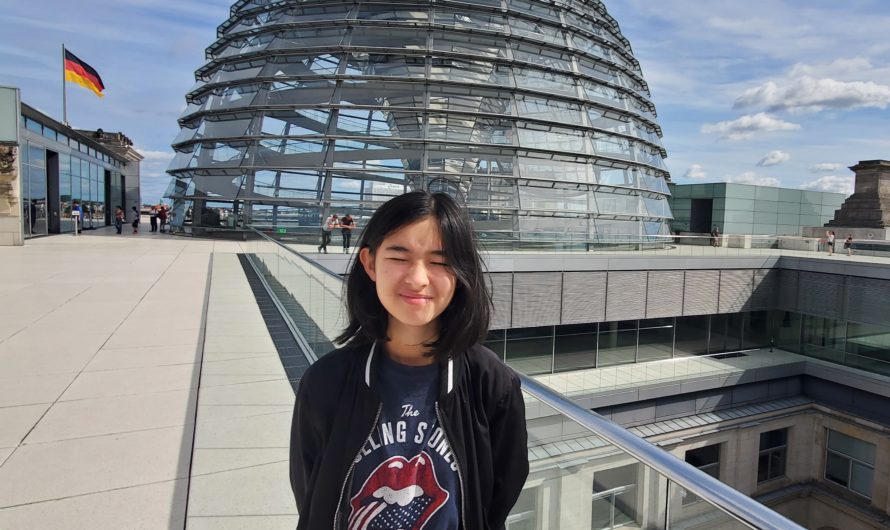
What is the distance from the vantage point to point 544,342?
19328mm

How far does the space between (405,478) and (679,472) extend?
75 centimetres

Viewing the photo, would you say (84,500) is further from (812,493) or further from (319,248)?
(812,493)

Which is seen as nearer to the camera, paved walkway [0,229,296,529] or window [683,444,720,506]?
paved walkway [0,229,296,529]

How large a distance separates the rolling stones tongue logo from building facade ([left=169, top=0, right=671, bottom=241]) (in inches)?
882

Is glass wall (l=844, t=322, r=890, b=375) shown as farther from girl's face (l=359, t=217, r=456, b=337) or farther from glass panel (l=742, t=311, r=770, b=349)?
girl's face (l=359, t=217, r=456, b=337)

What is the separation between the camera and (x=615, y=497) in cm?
172

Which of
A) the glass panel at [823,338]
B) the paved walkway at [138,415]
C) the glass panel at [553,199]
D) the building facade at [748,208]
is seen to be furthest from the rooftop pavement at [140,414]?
the building facade at [748,208]

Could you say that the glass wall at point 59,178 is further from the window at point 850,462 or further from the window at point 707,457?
→ the window at point 850,462

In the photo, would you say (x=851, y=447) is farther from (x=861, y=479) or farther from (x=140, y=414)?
(x=140, y=414)

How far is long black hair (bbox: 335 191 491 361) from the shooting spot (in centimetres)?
156

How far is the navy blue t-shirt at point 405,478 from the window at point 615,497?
557mm

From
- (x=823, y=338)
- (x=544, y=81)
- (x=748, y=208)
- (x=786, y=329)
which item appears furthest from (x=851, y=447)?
(x=748, y=208)

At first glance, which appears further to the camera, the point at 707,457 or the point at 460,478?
the point at 707,457

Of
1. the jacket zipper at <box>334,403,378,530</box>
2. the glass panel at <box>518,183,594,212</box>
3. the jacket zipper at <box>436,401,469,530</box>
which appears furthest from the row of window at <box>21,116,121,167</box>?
the jacket zipper at <box>436,401,469,530</box>
